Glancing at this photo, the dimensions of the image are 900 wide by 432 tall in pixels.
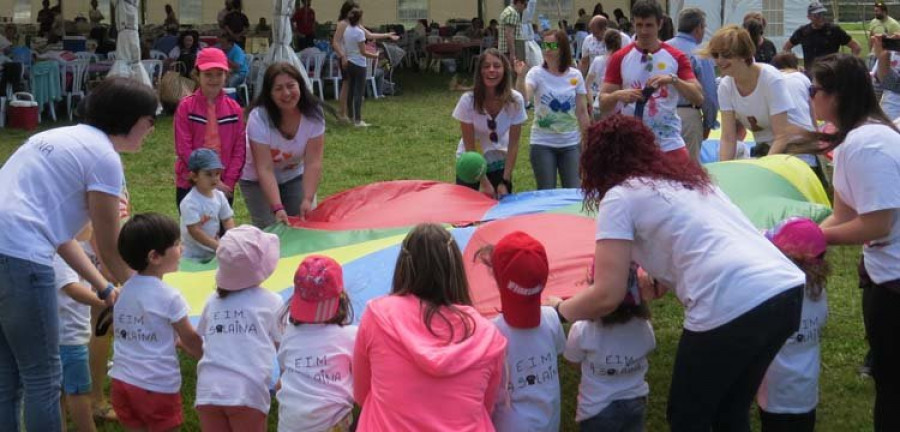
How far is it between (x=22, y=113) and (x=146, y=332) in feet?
33.6

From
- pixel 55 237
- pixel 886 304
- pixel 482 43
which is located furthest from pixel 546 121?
pixel 482 43

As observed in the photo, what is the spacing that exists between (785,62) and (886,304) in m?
4.02

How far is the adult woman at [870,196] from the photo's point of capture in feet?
11.1

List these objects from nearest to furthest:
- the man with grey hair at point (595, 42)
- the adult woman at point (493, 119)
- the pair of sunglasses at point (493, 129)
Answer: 1. the adult woman at point (493, 119)
2. the pair of sunglasses at point (493, 129)
3. the man with grey hair at point (595, 42)

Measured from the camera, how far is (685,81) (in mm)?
5855

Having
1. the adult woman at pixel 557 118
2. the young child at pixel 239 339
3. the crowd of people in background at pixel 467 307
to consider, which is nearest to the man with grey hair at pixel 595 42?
the adult woman at pixel 557 118

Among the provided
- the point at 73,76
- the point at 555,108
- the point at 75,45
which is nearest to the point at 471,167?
the point at 555,108

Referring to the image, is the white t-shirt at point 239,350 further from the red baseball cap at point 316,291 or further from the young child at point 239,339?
the red baseball cap at point 316,291

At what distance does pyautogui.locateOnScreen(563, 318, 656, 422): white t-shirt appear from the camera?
11.3 feet

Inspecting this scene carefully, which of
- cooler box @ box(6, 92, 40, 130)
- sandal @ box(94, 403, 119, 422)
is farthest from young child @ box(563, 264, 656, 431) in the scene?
cooler box @ box(6, 92, 40, 130)

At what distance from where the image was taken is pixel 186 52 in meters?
15.6

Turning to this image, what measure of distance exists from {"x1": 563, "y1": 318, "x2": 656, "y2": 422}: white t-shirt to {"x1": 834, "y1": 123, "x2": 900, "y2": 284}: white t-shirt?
80 centimetres

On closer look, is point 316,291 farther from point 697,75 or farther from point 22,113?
point 22,113

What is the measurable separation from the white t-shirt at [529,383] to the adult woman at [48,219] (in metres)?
1.36
